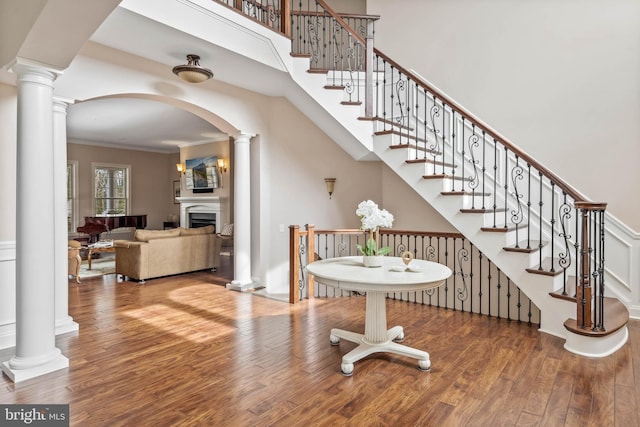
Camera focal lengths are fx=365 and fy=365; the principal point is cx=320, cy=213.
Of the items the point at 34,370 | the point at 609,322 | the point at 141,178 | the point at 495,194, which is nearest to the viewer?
the point at 34,370

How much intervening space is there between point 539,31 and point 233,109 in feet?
14.1

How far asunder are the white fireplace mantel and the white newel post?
6396 millimetres

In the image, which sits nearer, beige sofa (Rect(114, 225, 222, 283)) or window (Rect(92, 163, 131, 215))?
beige sofa (Rect(114, 225, 222, 283))

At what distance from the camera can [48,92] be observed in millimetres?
2865

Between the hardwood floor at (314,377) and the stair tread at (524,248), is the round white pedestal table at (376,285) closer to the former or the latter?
the hardwood floor at (314,377)

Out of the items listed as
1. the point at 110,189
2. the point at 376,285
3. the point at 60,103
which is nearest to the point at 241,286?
the point at 60,103

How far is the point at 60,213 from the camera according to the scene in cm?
372

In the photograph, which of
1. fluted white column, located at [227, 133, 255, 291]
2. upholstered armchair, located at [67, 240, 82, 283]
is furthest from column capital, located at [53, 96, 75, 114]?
upholstered armchair, located at [67, 240, 82, 283]

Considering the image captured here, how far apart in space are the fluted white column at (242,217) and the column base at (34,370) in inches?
113

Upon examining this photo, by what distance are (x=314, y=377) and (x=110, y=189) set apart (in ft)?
33.0

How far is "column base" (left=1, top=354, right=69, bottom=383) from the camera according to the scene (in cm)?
274

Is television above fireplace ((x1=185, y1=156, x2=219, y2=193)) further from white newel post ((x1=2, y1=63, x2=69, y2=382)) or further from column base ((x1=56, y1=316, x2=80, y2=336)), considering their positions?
white newel post ((x1=2, y1=63, x2=69, y2=382))

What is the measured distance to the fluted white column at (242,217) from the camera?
5.75m

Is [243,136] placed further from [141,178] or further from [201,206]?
[141,178]
